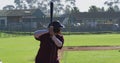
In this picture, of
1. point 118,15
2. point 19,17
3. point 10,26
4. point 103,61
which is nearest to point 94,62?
point 103,61

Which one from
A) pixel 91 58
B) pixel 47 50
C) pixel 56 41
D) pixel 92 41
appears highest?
pixel 56 41

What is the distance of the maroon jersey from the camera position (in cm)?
698

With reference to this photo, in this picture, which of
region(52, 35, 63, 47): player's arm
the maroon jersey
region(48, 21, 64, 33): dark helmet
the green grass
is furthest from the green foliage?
the green grass

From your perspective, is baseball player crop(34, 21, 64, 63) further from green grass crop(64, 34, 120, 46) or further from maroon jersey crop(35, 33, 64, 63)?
green grass crop(64, 34, 120, 46)

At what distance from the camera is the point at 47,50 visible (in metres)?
7.03

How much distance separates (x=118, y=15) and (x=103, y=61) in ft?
268

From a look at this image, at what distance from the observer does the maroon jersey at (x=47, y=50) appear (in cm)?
698

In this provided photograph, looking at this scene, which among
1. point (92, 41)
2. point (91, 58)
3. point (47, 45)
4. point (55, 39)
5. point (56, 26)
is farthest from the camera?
point (92, 41)

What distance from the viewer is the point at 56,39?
6777 mm

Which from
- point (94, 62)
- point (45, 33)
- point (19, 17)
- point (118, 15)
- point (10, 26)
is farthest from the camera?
point (118, 15)

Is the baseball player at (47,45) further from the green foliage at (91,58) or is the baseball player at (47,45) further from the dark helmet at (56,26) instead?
the green foliage at (91,58)

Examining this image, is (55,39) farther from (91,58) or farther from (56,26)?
(91,58)

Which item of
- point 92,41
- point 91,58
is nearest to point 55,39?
point 91,58

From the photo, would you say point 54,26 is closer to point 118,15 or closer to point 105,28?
point 105,28
